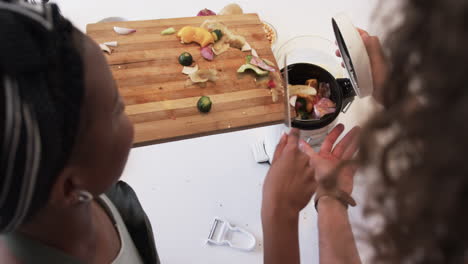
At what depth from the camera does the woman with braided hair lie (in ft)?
0.98

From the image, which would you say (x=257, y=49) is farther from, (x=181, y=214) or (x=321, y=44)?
(x=181, y=214)

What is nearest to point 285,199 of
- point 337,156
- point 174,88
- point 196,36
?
point 337,156

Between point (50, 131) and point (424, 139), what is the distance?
0.32 metres

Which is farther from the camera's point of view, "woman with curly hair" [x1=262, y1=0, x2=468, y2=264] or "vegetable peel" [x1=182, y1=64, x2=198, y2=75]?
"vegetable peel" [x1=182, y1=64, x2=198, y2=75]

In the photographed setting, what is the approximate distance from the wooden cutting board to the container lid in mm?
209

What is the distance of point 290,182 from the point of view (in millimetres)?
629

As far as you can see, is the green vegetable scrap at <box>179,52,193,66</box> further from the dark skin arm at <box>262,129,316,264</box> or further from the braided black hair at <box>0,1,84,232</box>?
the braided black hair at <box>0,1,84,232</box>

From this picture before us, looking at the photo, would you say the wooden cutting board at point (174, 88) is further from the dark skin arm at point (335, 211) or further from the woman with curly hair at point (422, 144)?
the woman with curly hair at point (422, 144)

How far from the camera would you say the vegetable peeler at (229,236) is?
2.53 feet

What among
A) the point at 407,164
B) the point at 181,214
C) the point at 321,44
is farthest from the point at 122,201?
the point at 321,44

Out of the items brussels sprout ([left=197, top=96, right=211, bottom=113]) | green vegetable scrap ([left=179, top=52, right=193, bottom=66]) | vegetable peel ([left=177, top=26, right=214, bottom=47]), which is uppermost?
vegetable peel ([left=177, top=26, right=214, bottom=47])

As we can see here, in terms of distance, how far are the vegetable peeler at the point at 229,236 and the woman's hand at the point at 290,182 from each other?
0.19 metres

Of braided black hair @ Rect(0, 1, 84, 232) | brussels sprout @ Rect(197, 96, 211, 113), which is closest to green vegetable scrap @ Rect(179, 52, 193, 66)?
brussels sprout @ Rect(197, 96, 211, 113)

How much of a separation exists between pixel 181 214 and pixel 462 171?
67cm
